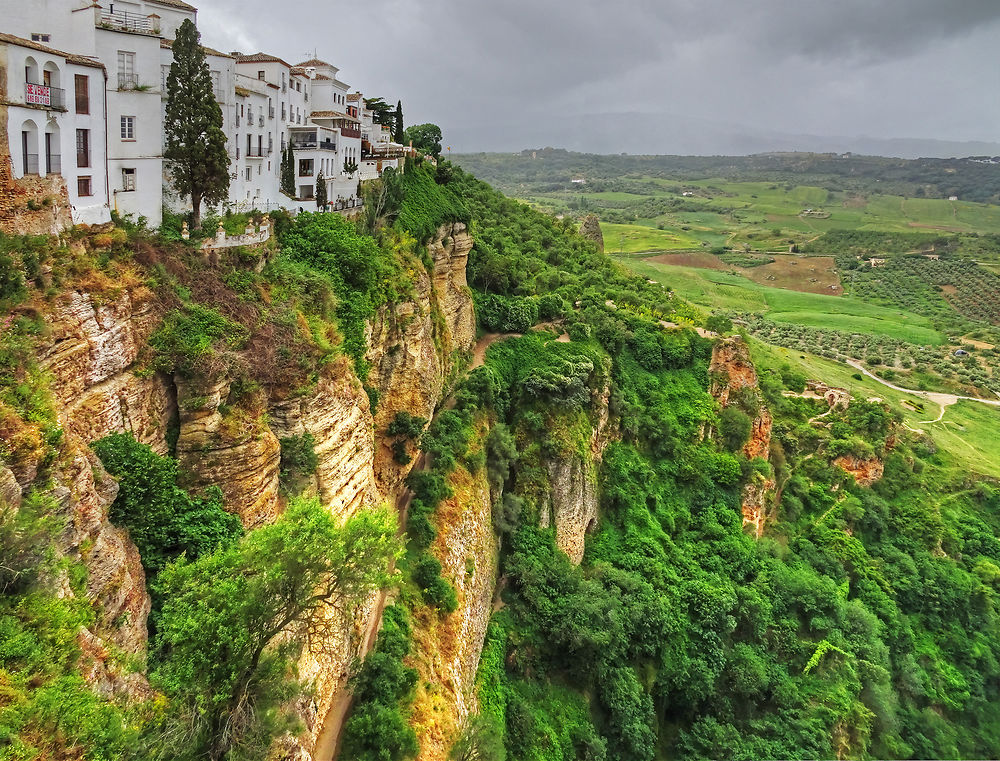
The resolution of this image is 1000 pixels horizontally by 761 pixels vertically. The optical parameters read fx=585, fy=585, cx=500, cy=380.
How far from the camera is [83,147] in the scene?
2205 cm

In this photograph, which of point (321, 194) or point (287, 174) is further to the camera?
point (321, 194)

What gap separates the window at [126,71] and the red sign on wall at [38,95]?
5.12 meters

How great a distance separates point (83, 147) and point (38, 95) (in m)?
2.59

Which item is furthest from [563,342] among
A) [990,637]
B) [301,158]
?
[990,637]

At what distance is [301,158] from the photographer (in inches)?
1590

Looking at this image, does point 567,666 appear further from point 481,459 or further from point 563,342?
point 563,342

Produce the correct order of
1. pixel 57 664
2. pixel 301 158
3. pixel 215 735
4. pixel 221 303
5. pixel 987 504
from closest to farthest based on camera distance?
pixel 57 664, pixel 215 735, pixel 221 303, pixel 301 158, pixel 987 504

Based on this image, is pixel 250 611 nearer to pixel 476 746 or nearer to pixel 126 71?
pixel 476 746

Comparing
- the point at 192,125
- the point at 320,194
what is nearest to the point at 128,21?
the point at 192,125

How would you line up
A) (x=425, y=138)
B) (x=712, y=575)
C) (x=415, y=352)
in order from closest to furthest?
(x=415, y=352)
(x=712, y=575)
(x=425, y=138)

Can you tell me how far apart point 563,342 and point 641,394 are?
8796 millimetres

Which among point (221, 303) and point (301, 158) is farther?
point (301, 158)

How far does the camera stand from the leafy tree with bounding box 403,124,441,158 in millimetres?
67375

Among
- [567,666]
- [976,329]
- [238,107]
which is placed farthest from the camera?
[976,329]
